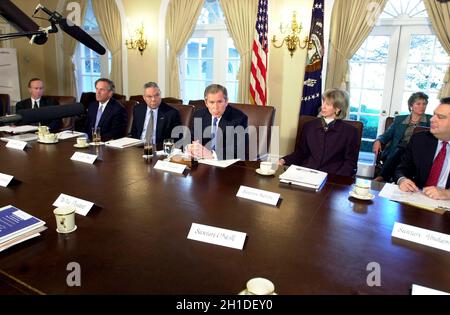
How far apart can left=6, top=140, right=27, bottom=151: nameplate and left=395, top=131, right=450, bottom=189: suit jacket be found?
240 centimetres

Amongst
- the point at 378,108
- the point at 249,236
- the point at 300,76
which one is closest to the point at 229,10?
the point at 300,76

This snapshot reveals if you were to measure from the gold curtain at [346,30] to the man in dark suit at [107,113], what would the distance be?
8.35 ft

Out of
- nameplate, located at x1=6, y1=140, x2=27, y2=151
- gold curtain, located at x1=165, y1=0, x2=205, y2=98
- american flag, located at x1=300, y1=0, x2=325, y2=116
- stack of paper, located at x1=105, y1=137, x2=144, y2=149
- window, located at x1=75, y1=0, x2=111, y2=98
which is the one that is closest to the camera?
nameplate, located at x1=6, y1=140, x2=27, y2=151

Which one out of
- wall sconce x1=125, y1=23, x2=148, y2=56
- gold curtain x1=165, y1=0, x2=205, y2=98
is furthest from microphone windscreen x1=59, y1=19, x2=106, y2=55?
wall sconce x1=125, y1=23, x2=148, y2=56

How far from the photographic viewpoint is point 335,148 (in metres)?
2.38

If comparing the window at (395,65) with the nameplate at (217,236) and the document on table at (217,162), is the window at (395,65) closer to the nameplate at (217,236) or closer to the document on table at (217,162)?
the document on table at (217,162)

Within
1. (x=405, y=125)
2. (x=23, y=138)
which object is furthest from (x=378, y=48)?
(x=23, y=138)

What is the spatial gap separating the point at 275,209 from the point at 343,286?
1.73ft

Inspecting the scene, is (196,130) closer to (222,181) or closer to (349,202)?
(222,181)

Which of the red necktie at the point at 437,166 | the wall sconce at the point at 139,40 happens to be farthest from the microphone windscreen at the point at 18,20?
the wall sconce at the point at 139,40

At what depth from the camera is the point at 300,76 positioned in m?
4.51

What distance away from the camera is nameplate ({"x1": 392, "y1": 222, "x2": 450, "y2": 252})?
1.14 m

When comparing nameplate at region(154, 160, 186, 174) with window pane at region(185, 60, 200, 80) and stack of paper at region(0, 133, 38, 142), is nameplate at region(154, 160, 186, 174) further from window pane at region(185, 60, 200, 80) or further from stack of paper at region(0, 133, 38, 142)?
window pane at region(185, 60, 200, 80)

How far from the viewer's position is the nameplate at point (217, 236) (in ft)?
3.60
